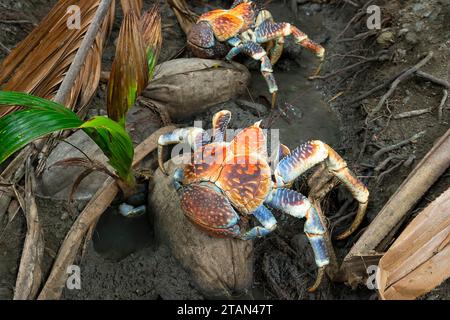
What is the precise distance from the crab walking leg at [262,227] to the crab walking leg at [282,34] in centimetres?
177

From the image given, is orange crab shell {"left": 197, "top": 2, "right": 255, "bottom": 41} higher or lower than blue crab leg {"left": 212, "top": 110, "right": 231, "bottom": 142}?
higher

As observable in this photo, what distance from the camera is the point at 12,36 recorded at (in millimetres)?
3852

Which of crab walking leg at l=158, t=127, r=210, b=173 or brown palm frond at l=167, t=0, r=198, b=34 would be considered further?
brown palm frond at l=167, t=0, r=198, b=34

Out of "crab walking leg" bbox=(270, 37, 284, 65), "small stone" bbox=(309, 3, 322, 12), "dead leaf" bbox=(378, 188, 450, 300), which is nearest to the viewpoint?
"dead leaf" bbox=(378, 188, 450, 300)

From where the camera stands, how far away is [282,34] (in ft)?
13.3

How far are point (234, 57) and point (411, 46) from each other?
1388mm

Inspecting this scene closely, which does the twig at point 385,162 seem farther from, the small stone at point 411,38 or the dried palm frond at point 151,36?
the dried palm frond at point 151,36

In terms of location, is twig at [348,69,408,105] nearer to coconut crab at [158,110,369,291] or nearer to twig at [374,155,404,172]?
twig at [374,155,404,172]

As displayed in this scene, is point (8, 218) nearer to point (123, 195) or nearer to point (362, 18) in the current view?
point (123, 195)

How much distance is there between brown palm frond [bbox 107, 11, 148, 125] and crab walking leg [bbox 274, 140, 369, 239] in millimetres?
899

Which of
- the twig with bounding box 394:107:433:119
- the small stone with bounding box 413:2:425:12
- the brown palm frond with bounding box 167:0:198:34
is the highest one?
the brown palm frond with bounding box 167:0:198:34

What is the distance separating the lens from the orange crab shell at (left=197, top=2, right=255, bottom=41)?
405 cm

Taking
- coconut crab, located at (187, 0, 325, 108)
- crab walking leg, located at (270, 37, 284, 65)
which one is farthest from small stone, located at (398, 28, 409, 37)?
crab walking leg, located at (270, 37, 284, 65)

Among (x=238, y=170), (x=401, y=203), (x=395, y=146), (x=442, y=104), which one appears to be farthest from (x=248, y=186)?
(x=442, y=104)
